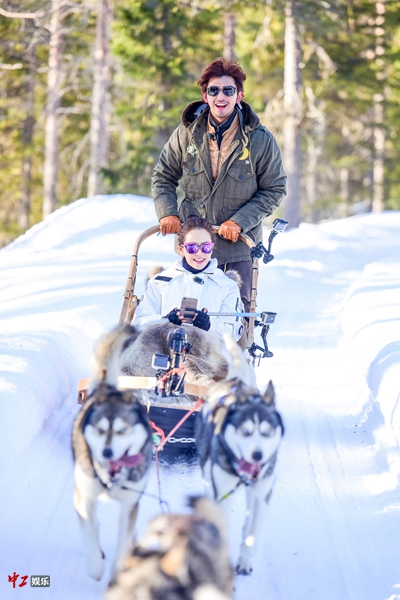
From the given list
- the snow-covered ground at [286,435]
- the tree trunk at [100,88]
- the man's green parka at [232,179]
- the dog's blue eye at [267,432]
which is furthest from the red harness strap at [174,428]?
the tree trunk at [100,88]

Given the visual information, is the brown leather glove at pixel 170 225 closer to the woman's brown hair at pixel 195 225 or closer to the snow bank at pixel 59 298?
the woman's brown hair at pixel 195 225

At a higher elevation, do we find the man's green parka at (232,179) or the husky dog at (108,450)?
the man's green parka at (232,179)

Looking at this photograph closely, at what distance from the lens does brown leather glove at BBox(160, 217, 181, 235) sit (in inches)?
199

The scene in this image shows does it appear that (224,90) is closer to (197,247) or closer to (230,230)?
(230,230)

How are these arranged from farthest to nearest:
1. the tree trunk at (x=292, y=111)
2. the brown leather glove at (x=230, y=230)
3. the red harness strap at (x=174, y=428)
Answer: the tree trunk at (x=292, y=111) < the brown leather glove at (x=230, y=230) < the red harness strap at (x=174, y=428)

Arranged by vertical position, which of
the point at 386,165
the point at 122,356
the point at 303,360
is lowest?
the point at 122,356

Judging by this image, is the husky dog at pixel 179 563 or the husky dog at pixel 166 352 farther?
the husky dog at pixel 166 352

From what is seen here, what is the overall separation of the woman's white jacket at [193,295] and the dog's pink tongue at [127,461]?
72.0 inches

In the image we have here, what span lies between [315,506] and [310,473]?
0.47m

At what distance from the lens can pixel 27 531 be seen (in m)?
3.40

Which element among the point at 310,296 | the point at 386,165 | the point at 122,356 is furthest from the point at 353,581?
the point at 386,165

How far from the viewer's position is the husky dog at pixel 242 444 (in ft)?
8.87

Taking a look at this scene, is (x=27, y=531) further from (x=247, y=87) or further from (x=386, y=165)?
(x=386, y=165)

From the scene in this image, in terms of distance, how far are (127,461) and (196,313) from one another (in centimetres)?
172
